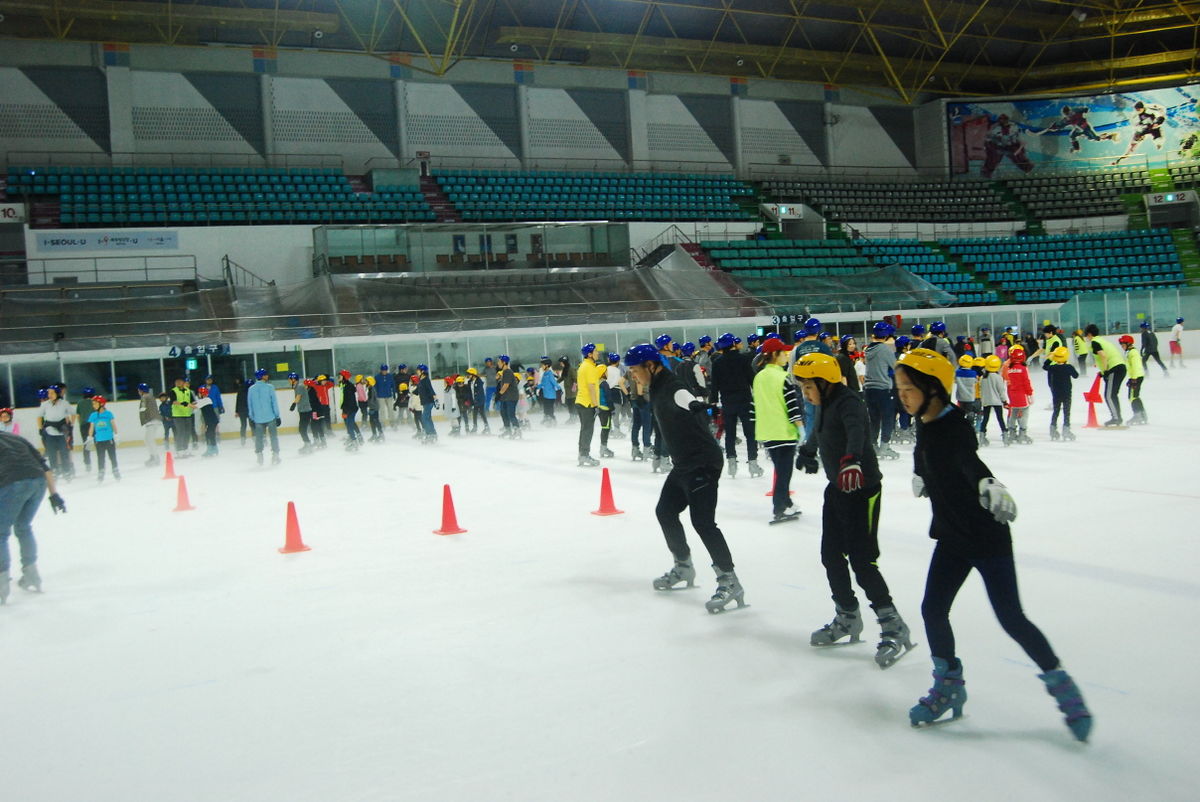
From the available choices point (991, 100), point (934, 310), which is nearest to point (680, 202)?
point (934, 310)

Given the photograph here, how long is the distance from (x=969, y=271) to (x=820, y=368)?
3359cm

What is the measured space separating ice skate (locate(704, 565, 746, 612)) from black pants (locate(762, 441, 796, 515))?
2556 mm

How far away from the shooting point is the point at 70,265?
2569 centimetres

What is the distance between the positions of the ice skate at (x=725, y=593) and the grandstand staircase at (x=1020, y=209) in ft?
126

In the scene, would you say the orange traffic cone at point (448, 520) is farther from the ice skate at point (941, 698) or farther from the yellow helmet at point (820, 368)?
the ice skate at point (941, 698)

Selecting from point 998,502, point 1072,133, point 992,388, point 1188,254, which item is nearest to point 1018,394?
point 992,388

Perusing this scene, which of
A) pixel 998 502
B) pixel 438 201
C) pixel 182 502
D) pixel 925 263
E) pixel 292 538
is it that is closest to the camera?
pixel 998 502

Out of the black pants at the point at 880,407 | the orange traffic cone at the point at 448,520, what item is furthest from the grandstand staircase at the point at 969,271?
the orange traffic cone at the point at 448,520

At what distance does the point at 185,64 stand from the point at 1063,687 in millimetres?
32515

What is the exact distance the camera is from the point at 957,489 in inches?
138

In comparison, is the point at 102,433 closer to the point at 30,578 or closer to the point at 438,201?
the point at 30,578

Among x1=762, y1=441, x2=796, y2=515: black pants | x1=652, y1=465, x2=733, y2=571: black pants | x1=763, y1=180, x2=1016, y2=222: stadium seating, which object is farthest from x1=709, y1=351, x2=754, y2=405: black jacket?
x1=763, y1=180, x2=1016, y2=222: stadium seating

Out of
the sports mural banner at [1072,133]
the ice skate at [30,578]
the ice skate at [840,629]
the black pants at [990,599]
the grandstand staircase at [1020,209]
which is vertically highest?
the sports mural banner at [1072,133]

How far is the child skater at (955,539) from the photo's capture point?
3373 millimetres
